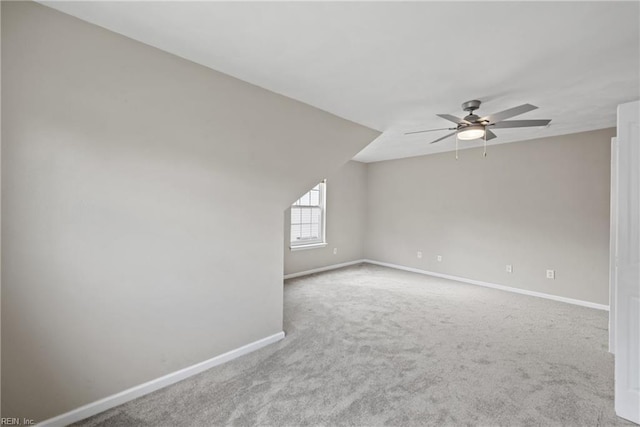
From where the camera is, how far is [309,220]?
5500 mm

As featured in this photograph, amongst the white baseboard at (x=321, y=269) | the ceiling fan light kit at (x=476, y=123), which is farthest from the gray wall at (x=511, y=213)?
the ceiling fan light kit at (x=476, y=123)

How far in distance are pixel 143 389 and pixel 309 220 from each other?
3.83 meters

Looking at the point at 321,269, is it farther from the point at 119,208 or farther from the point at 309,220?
the point at 119,208

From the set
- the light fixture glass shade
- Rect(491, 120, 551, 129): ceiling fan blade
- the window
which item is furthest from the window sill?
Rect(491, 120, 551, 129): ceiling fan blade

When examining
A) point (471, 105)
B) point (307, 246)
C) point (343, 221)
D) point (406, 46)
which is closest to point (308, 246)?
point (307, 246)

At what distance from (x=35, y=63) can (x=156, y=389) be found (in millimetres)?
2141

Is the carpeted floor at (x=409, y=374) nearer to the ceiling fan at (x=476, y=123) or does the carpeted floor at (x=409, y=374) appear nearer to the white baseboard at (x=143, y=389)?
the white baseboard at (x=143, y=389)

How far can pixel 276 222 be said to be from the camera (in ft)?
9.00

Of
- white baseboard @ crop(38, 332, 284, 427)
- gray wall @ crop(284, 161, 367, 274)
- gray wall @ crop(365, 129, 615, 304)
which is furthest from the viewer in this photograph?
gray wall @ crop(284, 161, 367, 274)

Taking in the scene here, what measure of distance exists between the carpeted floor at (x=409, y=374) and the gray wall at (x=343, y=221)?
5.71 ft

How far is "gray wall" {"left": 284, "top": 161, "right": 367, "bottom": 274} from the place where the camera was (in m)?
5.46

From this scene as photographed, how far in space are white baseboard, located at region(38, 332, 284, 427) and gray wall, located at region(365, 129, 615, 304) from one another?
3.92 meters

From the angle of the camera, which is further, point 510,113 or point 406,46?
point 510,113

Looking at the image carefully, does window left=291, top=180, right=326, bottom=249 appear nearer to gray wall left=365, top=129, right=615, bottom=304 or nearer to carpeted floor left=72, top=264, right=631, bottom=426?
gray wall left=365, top=129, right=615, bottom=304
